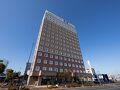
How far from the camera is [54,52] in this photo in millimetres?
63219

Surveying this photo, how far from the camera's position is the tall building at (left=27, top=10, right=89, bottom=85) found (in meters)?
52.7

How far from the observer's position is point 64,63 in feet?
213

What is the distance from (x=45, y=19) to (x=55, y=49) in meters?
20.5

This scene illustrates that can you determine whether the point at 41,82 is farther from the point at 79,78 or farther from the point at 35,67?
the point at 79,78

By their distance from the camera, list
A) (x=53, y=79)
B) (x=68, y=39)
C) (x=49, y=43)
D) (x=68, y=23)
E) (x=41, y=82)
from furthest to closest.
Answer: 1. (x=68, y=23)
2. (x=68, y=39)
3. (x=49, y=43)
4. (x=53, y=79)
5. (x=41, y=82)

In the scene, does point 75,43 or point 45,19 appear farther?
point 75,43

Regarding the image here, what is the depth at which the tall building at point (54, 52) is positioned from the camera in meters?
52.7

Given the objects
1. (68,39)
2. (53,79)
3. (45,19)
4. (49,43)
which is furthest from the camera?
(68,39)

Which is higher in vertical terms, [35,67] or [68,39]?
[68,39]

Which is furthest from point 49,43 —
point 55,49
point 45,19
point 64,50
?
point 45,19

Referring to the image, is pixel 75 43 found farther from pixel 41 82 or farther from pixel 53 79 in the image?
pixel 41 82

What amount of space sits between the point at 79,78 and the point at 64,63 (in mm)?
12226

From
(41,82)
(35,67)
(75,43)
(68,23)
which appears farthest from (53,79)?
(68,23)

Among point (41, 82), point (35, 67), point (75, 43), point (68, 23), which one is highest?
point (68, 23)
